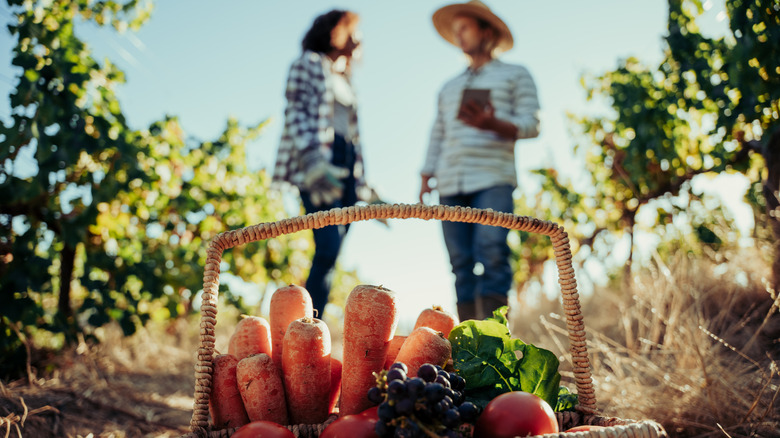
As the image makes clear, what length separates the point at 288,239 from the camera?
17.6 ft

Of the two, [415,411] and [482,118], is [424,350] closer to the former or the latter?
[415,411]

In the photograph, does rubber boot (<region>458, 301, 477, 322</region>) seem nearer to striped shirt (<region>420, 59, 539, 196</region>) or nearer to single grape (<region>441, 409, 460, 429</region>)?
striped shirt (<region>420, 59, 539, 196</region>)

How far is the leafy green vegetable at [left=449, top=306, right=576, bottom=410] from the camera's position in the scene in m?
1.11

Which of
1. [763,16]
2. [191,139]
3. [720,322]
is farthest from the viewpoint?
[191,139]

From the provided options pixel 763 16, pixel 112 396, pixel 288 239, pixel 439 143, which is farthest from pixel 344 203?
pixel 288 239

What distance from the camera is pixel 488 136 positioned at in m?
2.44

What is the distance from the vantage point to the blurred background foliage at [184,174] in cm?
240

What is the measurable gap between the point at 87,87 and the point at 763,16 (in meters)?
3.35

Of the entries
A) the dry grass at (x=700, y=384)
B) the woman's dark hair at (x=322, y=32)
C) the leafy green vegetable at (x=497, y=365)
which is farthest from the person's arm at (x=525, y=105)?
the leafy green vegetable at (x=497, y=365)

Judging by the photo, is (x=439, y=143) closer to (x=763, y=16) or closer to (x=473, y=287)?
(x=473, y=287)

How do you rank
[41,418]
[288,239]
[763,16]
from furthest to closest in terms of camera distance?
[288,239] → [763,16] → [41,418]

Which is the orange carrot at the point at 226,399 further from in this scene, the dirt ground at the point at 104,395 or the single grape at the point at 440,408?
the single grape at the point at 440,408

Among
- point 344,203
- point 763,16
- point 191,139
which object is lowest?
point 344,203

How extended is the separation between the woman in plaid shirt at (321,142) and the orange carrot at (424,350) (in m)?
1.26
